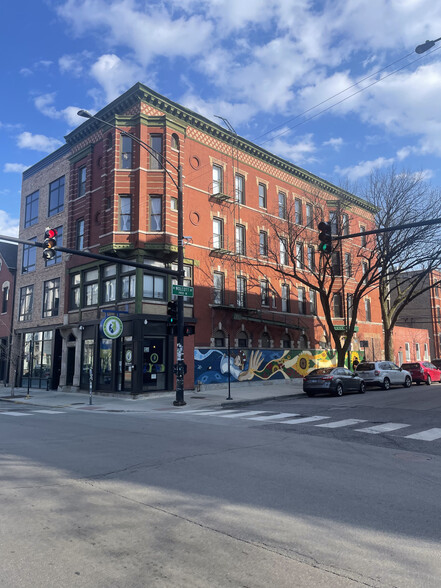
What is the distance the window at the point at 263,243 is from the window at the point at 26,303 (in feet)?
53.8

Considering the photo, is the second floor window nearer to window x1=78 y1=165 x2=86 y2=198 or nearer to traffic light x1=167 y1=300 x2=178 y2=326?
window x1=78 y1=165 x2=86 y2=198

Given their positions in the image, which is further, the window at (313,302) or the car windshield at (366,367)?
the window at (313,302)

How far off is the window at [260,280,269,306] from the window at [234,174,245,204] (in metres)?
5.67

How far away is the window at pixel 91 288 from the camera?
2675 centimetres

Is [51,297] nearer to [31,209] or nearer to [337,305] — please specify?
[31,209]

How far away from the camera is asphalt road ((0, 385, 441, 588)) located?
3.81m

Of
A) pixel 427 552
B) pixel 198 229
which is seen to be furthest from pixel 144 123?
pixel 427 552

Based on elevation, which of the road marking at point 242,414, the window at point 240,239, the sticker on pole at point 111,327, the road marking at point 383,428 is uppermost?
the window at point 240,239

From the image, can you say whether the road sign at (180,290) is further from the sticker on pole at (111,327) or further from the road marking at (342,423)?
the road marking at (342,423)

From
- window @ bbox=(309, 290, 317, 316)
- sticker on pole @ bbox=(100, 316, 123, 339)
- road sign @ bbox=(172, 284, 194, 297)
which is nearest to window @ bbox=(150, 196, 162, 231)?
sticker on pole @ bbox=(100, 316, 123, 339)

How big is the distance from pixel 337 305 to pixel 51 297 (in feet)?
71.9

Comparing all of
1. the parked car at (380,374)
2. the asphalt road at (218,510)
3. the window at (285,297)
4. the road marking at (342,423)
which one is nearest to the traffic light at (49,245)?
the asphalt road at (218,510)

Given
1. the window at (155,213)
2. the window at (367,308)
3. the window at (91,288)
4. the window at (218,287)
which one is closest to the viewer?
the window at (155,213)

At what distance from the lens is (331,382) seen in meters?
22.2
